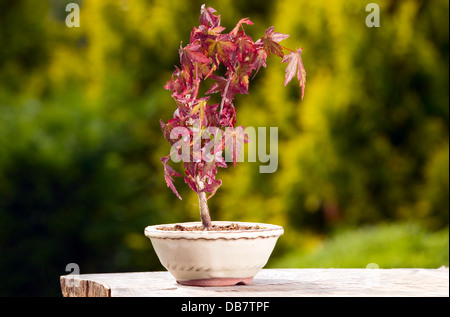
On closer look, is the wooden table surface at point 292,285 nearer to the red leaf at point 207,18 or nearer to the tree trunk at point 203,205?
the tree trunk at point 203,205

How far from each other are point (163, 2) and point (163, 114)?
3.45 ft

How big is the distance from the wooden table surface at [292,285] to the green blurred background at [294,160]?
1775 millimetres

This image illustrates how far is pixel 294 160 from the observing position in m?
5.19

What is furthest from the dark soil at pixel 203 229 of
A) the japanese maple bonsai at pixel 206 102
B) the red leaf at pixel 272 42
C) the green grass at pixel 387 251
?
the green grass at pixel 387 251

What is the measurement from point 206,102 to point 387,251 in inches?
99.4

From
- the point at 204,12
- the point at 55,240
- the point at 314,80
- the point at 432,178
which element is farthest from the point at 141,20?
the point at 204,12

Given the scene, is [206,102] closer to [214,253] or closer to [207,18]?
[207,18]

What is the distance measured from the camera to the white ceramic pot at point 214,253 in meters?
1.76

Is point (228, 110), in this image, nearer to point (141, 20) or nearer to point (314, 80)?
point (314, 80)

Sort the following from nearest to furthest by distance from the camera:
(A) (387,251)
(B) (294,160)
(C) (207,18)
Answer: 1. (C) (207,18)
2. (A) (387,251)
3. (B) (294,160)

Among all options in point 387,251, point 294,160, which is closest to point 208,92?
point 387,251

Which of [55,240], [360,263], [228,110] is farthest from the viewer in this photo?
[55,240]

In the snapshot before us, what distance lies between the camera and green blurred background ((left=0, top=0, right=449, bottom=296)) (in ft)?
15.2

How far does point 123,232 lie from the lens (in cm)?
496
